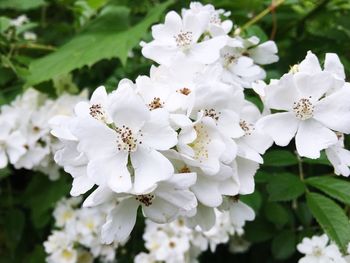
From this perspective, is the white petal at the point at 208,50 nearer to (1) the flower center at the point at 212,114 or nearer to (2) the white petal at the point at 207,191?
(1) the flower center at the point at 212,114

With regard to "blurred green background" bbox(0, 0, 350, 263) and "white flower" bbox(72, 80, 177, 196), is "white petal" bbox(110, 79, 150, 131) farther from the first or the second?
"blurred green background" bbox(0, 0, 350, 263)

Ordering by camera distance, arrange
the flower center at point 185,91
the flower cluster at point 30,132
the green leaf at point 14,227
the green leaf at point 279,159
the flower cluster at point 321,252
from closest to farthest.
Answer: the flower center at point 185,91, the flower cluster at point 321,252, the green leaf at point 279,159, the flower cluster at point 30,132, the green leaf at point 14,227

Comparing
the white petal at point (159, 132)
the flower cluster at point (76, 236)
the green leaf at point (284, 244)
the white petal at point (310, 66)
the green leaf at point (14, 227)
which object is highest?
the white petal at point (310, 66)

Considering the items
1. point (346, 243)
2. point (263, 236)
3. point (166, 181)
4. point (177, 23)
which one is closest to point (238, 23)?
point (177, 23)

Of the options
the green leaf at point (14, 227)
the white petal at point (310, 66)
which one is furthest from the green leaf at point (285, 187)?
the green leaf at point (14, 227)

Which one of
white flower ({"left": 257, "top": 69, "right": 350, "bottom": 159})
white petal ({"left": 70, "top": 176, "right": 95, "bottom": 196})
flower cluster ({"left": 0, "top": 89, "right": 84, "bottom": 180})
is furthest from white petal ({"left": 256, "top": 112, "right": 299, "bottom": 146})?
flower cluster ({"left": 0, "top": 89, "right": 84, "bottom": 180})

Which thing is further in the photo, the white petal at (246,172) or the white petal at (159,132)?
the white petal at (246,172)
